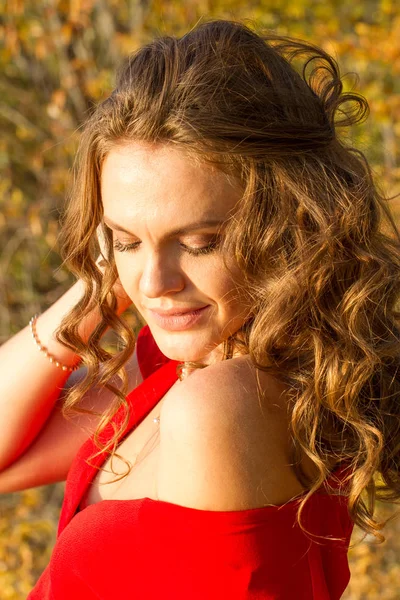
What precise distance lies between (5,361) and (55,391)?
15 cm

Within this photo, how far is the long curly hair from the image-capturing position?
56.9 inches

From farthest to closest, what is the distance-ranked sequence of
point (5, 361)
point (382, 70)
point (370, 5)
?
1. point (370, 5)
2. point (382, 70)
3. point (5, 361)

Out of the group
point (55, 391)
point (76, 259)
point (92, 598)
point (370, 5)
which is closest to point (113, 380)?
point (55, 391)

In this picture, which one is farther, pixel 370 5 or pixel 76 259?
pixel 370 5

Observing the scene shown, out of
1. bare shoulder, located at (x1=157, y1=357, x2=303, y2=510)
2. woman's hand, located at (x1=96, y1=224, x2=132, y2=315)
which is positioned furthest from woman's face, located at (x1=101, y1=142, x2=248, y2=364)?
woman's hand, located at (x1=96, y1=224, x2=132, y2=315)

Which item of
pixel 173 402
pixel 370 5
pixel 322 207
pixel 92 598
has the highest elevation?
pixel 322 207

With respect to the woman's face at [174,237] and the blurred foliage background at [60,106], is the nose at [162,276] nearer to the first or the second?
the woman's face at [174,237]

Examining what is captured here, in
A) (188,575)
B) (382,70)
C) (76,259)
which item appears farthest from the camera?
(382,70)

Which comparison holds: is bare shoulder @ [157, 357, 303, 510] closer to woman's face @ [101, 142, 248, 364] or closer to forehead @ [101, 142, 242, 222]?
woman's face @ [101, 142, 248, 364]

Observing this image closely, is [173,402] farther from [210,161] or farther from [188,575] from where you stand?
[210,161]

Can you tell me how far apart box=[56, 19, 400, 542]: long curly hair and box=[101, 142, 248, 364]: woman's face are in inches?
1.2

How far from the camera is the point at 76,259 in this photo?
1855 mm

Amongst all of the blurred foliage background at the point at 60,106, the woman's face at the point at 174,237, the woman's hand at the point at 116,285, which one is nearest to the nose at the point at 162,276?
the woman's face at the point at 174,237

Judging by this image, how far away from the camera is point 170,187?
1420mm
